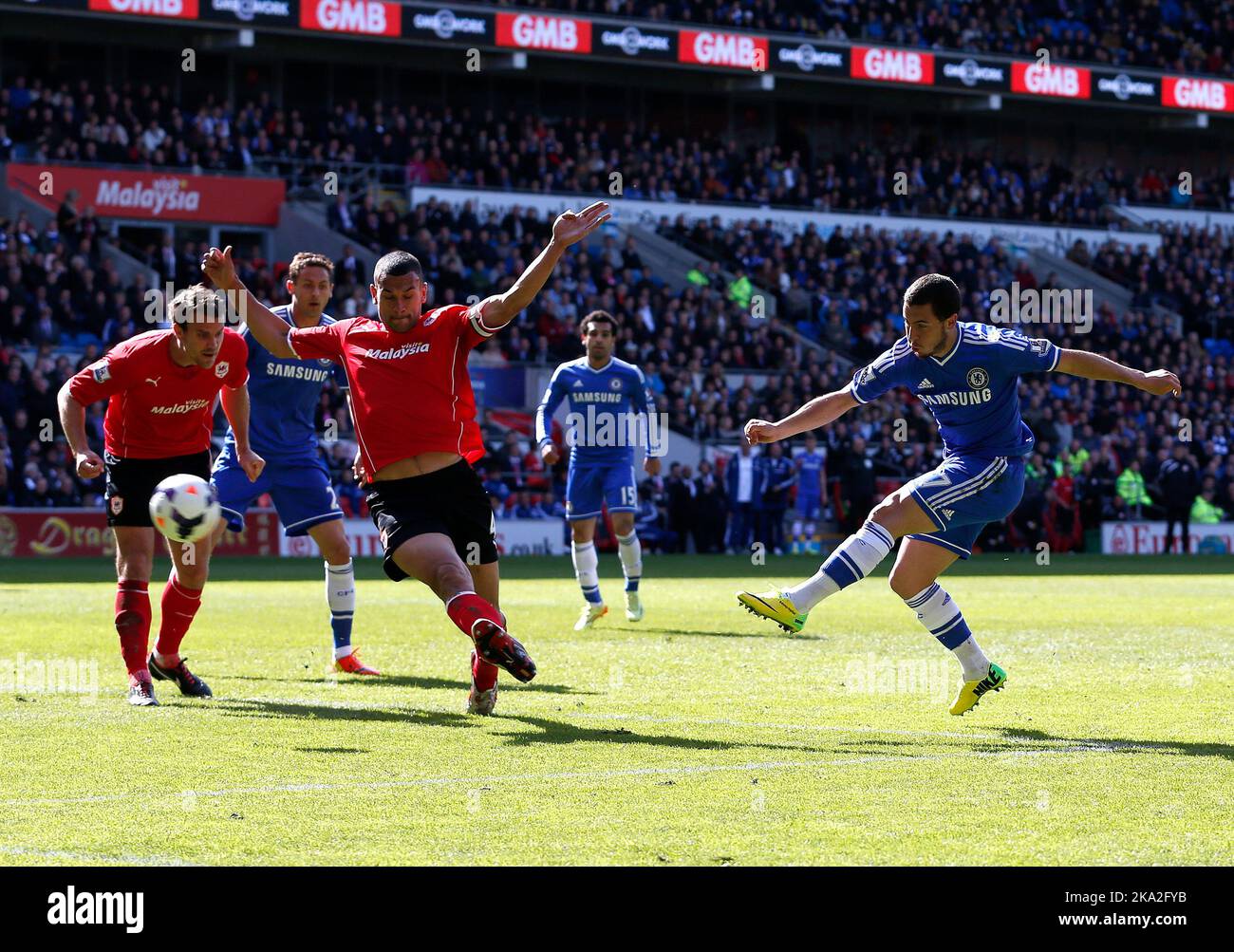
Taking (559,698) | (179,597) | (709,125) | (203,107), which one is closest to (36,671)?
(179,597)

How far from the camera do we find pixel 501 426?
33281mm

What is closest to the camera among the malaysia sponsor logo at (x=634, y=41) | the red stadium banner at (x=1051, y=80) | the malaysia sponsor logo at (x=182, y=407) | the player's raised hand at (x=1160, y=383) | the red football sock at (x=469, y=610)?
the red football sock at (x=469, y=610)

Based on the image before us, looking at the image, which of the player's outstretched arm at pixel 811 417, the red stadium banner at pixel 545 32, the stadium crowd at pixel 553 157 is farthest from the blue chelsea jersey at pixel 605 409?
the red stadium banner at pixel 545 32

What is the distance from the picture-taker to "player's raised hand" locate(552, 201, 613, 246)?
803 centimetres

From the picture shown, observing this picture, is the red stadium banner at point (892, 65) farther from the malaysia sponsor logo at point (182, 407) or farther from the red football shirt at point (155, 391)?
the malaysia sponsor logo at point (182, 407)

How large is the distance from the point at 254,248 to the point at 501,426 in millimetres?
9242

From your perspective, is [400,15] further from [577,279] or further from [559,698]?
[559,698]

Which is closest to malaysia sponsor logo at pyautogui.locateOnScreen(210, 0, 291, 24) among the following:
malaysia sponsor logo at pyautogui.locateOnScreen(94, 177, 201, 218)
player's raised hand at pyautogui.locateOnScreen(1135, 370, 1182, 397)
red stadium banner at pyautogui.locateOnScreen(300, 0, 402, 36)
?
red stadium banner at pyautogui.locateOnScreen(300, 0, 402, 36)

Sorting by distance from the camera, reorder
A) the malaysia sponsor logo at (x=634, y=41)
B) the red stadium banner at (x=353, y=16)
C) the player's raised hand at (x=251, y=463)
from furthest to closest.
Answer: the malaysia sponsor logo at (x=634, y=41), the red stadium banner at (x=353, y=16), the player's raised hand at (x=251, y=463)

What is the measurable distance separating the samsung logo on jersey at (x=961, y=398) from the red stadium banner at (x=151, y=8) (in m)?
32.2

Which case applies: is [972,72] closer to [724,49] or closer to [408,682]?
[724,49]

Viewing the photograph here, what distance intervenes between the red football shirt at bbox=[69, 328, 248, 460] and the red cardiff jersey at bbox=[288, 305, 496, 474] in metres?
1.40

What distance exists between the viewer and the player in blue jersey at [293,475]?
11156mm

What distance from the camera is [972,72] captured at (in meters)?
49.1
